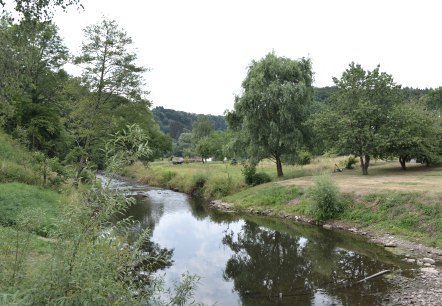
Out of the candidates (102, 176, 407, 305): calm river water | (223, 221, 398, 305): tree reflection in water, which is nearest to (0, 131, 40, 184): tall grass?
(102, 176, 407, 305): calm river water

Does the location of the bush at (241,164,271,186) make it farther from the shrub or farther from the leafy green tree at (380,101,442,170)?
the leafy green tree at (380,101,442,170)

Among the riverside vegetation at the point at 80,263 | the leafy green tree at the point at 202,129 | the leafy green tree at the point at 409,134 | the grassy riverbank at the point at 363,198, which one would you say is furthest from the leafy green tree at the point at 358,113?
the leafy green tree at the point at 202,129

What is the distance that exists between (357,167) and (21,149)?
30.1 metres

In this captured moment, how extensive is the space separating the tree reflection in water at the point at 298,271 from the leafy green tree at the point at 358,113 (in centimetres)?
1241

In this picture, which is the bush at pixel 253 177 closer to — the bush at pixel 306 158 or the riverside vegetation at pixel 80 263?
the bush at pixel 306 158

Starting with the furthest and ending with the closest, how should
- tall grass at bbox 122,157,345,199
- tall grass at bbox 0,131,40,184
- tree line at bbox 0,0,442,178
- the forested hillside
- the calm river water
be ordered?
the forested hillside → tall grass at bbox 122,157,345,199 → tree line at bbox 0,0,442,178 → tall grass at bbox 0,131,40,184 → the calm river water

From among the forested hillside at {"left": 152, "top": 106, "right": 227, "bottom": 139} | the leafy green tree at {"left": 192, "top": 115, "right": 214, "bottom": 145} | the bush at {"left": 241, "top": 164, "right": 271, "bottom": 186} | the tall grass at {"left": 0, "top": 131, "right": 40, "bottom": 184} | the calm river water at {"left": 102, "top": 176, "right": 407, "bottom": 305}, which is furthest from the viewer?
the forested hillside at {"left": 152, "top": 106, "right": 227, "bottom": 139}

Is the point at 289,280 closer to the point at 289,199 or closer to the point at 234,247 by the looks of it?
the point at 234,247

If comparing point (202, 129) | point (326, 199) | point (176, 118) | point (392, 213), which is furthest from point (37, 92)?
point (176, 118)

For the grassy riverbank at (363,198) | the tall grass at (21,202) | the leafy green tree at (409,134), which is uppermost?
the leafy green tree at (409,134)

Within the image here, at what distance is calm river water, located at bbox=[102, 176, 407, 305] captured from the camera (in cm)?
1152

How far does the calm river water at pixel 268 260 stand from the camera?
37.8 ft

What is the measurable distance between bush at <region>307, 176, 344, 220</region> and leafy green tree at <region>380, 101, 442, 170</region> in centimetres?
869

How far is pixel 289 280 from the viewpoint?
501 inches
